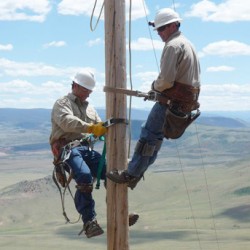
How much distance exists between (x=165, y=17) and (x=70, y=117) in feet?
6.35

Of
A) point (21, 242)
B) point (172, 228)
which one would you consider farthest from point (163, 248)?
point (21, 242)

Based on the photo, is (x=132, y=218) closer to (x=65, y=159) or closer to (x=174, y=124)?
(x=65, y=159)

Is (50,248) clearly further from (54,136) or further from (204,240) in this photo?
(54,136)

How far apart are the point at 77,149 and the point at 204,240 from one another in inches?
5596

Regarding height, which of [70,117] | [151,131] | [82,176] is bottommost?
[82,176]

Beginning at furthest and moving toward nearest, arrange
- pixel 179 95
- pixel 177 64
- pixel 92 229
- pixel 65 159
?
pixel 65 159, pixel 92 229, pixel 179 95, pixel 177 64

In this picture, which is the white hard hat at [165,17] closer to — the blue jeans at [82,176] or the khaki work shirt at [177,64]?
the khaki work shirt at [177,64]

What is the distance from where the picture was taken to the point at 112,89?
6910 millimetres

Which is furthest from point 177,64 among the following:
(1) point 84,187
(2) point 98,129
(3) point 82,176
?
(1) point 84,187

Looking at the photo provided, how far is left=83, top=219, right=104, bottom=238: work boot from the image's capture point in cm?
752

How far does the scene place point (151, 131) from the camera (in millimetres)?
7023

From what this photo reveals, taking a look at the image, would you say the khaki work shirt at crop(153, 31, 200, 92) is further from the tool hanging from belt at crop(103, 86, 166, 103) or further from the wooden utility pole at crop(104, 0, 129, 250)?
the wooden utility pole at crop(104, 0, 129, 250)

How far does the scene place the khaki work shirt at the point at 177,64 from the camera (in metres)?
6.84

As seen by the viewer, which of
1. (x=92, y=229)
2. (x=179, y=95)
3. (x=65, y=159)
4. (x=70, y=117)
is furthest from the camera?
(x=65, y=159)
